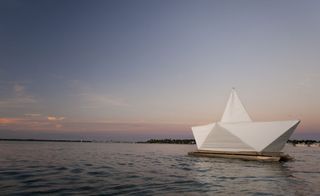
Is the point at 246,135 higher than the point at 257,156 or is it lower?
higher

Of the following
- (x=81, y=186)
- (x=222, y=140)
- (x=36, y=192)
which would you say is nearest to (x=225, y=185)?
(x=81, y=186)

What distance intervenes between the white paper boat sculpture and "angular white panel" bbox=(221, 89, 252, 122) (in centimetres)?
17

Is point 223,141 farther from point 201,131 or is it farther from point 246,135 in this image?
point 201,131

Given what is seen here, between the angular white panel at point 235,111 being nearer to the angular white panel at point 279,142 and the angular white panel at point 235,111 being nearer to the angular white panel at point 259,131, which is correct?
the angular white panel at point 259,131

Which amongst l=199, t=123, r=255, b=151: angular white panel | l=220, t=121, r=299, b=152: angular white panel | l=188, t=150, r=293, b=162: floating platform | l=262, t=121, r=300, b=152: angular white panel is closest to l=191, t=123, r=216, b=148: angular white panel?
l=199, t=123, r=255, b=151: angular white panel

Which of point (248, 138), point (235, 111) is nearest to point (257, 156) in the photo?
point (248, 138)

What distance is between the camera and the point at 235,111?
53.6 metres

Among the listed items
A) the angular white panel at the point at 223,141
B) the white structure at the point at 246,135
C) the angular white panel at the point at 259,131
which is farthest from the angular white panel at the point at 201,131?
A: the angular white panel at the point at 259,131

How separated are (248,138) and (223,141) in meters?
5.38

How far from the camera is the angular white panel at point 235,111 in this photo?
172ft

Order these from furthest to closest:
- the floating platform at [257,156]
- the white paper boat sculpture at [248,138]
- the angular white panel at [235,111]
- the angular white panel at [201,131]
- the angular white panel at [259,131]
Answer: the angular white panel at [235,111]
the angular white panel at [201,131]
the floating platform at [257,156]
the white paper boat sculpture at [248,138]
the angular white panel at [259,131]

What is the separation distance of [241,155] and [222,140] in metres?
4.22

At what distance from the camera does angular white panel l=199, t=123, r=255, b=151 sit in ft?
146

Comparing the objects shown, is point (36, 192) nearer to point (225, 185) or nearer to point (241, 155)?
point (225, 185)
